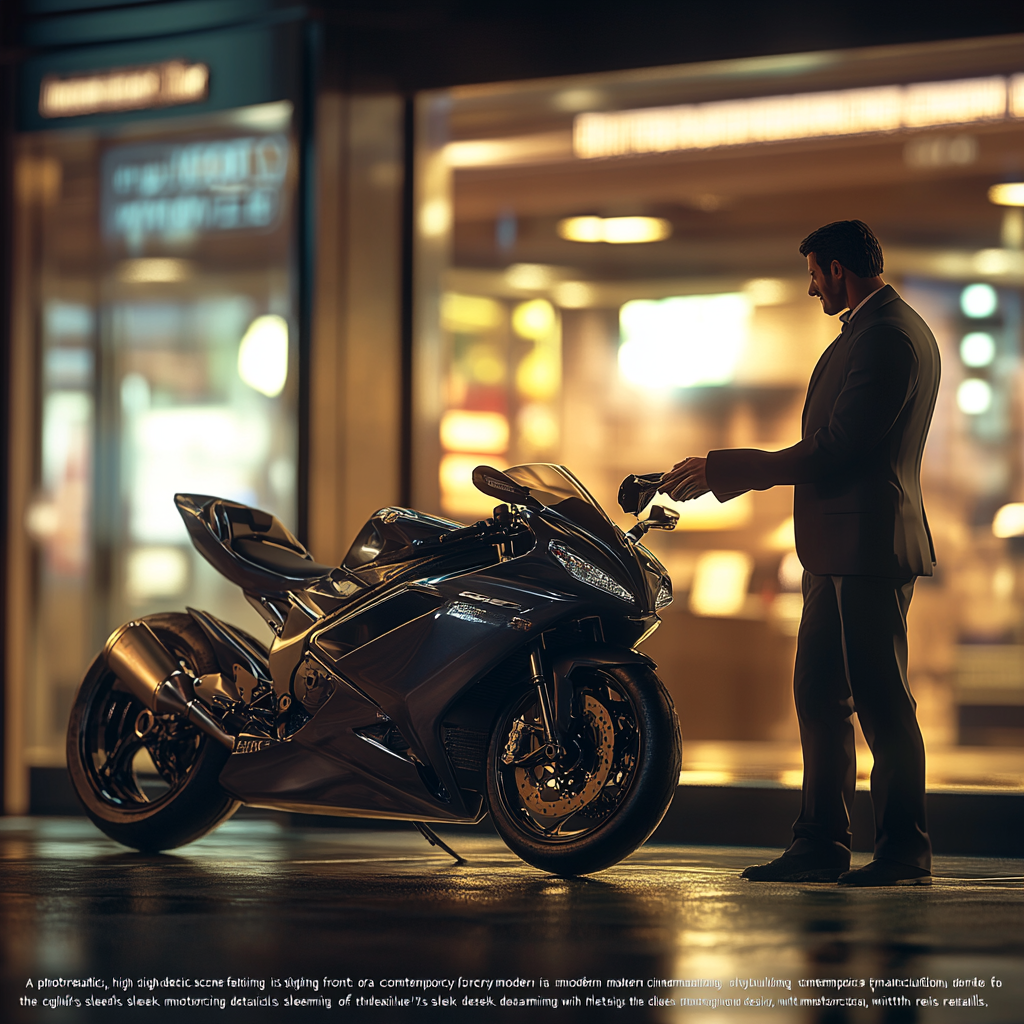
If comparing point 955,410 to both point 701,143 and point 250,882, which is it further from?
point 250,882

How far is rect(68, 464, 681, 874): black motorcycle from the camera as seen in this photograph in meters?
4.70

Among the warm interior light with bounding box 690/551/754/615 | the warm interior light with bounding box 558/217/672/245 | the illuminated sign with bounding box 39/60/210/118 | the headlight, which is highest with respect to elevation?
the illuminated sign with bounding box 39/60/210/118

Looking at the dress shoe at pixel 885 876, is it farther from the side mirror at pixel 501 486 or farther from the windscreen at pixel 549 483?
the side mirror at pixel 501 486

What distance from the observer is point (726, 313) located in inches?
364

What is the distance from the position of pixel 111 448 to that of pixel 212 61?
1.97 m

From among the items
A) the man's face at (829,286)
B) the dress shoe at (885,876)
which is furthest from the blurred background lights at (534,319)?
the dress shoe at (885,876)

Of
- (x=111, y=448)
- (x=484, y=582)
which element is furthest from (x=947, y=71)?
(x=111, y=448)

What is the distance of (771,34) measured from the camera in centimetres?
700

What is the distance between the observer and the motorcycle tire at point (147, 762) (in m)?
5.64

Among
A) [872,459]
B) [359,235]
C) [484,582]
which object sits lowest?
[484,582]

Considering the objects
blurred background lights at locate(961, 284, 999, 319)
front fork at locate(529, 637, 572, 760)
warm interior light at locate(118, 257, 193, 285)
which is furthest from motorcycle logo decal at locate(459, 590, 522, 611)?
blurred background lights at locate(961, 284, 999, 319)

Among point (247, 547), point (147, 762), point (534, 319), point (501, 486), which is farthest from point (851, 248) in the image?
point (534, 319)

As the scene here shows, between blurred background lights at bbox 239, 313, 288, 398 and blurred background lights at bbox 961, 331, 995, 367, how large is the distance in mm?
3587

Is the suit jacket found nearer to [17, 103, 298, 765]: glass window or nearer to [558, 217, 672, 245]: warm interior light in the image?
[17, 103, 298, 765]: glass window
